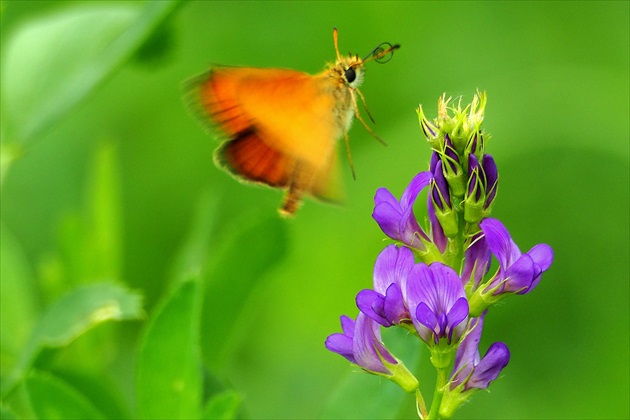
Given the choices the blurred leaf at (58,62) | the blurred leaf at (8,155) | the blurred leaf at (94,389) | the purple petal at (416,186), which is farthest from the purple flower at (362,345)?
the blurred leaf at (8,155)

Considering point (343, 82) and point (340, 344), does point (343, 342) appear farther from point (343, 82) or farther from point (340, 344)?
point (343, 82)

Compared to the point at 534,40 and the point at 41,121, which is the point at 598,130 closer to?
the point at 534,40

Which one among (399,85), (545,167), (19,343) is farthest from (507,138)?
(19,343)

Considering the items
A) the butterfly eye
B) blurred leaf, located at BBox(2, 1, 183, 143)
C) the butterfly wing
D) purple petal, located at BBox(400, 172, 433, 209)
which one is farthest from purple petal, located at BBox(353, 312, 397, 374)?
blurred leaf, located at BBox(2, 1, 183, 143)

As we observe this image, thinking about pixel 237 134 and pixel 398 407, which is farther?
pixel 237 134

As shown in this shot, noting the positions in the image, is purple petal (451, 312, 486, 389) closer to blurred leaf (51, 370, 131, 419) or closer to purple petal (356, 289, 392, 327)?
purple petal (356, 289, 392, 327)

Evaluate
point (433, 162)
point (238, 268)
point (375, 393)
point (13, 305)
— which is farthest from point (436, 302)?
point (13, 305)

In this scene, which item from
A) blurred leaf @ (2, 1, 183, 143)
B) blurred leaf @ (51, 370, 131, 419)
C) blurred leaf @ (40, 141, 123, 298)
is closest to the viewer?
blurred leaf @ (51, 370, 131, 419)
